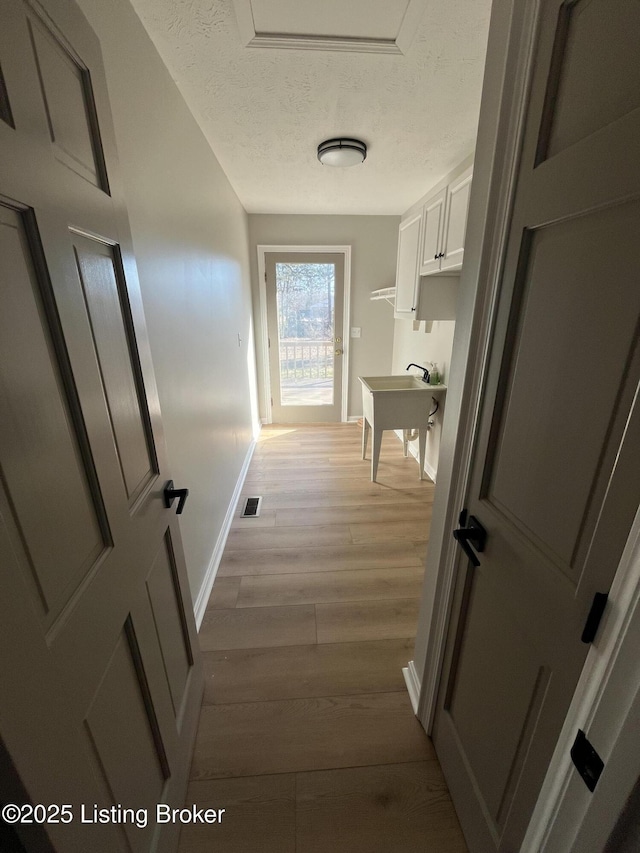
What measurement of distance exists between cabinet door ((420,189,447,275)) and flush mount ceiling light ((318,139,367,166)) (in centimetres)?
55

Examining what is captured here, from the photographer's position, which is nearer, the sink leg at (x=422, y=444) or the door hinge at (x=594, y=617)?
the door hinge at (x=594, y=617)

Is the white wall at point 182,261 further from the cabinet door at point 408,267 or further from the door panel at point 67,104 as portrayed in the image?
the cabinet door at point 408,267

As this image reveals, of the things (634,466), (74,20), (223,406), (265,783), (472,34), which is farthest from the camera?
(223,406)

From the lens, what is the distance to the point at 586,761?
0.53 m

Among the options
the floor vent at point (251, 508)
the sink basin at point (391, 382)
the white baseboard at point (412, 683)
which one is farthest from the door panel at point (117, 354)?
the sink basin at point (391, 382)

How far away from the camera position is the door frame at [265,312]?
3912 millimetres

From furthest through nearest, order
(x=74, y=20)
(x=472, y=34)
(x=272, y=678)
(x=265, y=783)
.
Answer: (x=272, y=678)
(x=472, y=34)
(x=265, y=783)
(x=74, y=20)

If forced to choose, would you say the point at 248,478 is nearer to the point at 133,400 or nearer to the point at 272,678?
the point at 272,678

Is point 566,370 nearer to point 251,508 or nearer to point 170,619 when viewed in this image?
point 170,619

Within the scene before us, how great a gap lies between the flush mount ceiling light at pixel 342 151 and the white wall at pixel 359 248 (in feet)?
5.54

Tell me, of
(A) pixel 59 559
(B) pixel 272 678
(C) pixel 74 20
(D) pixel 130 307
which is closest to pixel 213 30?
(C) pixel 74 20

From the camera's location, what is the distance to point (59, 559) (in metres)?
0.58

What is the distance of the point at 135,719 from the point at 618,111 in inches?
59.5

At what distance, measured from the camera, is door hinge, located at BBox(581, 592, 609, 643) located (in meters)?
0.54
